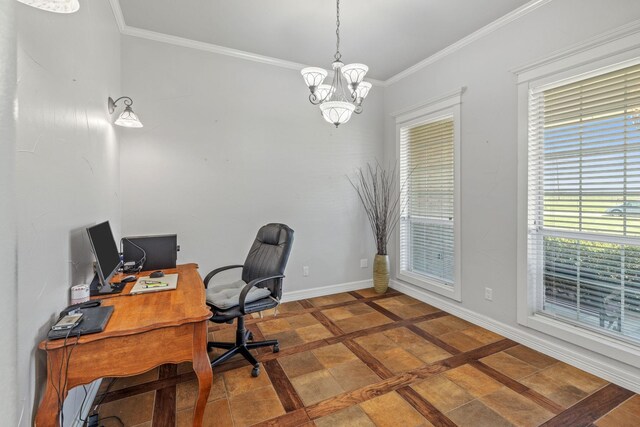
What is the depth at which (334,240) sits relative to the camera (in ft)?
13.5

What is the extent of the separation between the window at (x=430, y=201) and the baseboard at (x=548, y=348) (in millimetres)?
171

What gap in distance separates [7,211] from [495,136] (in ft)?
11.0

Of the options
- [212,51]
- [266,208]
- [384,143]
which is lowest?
[266,208]

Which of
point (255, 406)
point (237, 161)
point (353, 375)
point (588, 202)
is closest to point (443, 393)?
point (353, 375)

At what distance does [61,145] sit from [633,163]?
3.43m

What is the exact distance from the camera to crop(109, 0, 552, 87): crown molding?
2652 mm

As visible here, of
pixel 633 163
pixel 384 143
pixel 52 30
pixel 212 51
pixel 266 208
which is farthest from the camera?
pixel 384 143

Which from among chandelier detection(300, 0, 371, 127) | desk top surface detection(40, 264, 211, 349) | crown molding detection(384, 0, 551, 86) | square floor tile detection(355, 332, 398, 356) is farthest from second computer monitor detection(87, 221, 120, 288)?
crown molding detection(384, 0, 551, 86)

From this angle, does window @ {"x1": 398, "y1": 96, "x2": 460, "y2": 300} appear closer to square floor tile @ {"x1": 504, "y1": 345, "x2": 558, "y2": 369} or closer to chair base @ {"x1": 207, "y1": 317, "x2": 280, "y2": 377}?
square floor tile @ {"x1": 504, "y1": 345, "x2": 558, "y2": 369}

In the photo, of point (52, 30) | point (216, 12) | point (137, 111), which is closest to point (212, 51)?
point (216, 12)

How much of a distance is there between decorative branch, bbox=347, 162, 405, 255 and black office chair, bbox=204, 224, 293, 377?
185 cm

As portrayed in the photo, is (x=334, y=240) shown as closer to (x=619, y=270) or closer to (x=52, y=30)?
(x=619, y=270)

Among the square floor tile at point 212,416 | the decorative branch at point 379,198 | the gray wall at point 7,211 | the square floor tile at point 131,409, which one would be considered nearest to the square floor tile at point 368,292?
the decorative branch at point 379,198

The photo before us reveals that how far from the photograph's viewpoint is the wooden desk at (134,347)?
1.23 m
